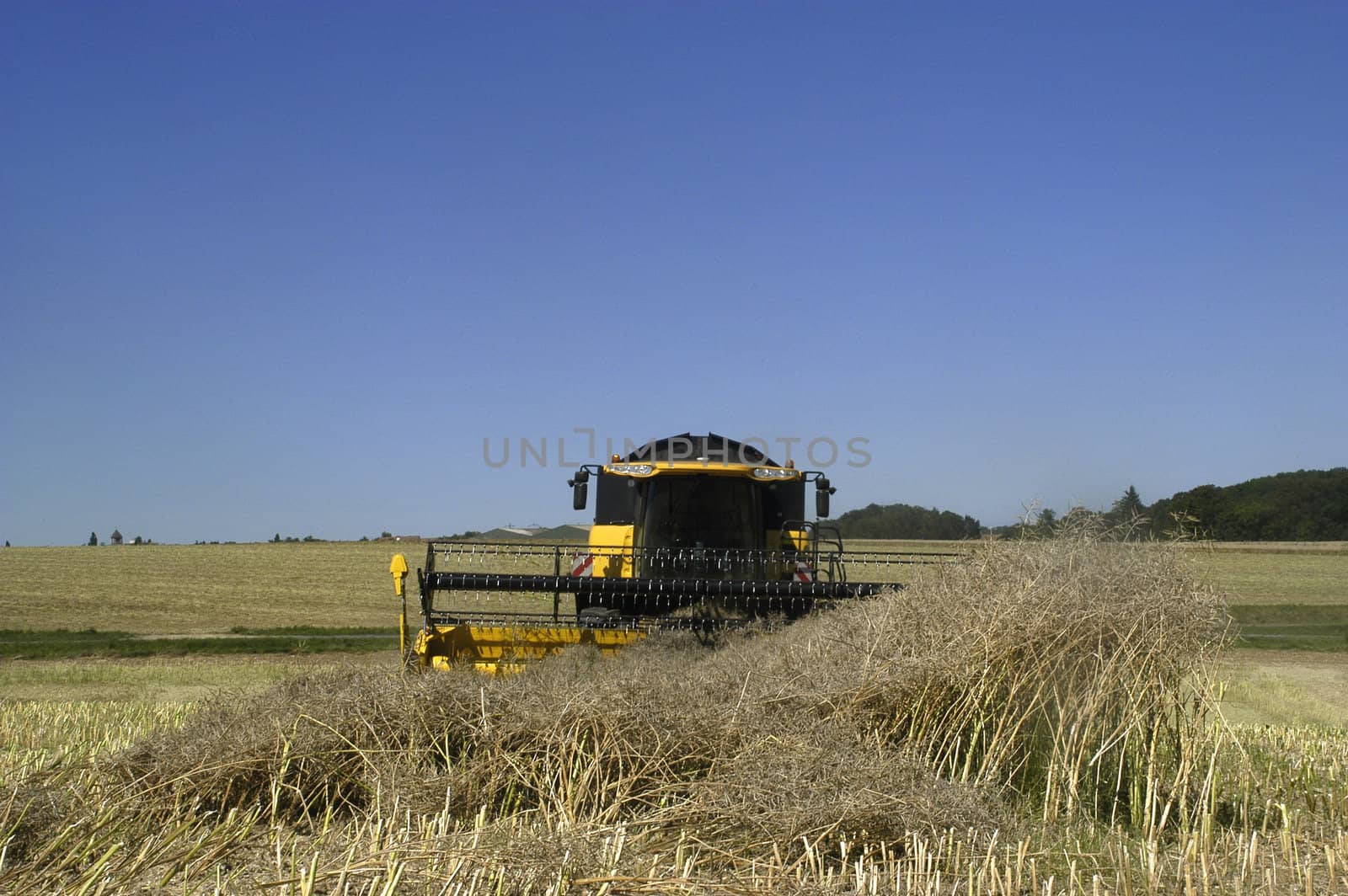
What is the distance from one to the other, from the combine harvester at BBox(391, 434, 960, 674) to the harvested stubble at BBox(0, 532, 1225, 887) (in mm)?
1812

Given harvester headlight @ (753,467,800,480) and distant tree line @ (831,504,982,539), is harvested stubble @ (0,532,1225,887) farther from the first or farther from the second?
distant tree line @ (831,504,982,539)

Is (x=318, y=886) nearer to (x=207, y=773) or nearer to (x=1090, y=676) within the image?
(x=207, y=773)

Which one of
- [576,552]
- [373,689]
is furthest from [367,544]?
[373,689]

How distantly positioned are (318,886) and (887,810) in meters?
2.14

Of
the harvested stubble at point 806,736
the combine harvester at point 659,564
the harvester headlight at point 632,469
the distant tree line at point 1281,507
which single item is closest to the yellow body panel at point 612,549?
the combine harvester at point 659,564

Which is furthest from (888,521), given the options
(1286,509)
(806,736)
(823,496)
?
(1286,509)

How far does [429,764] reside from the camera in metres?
4.98

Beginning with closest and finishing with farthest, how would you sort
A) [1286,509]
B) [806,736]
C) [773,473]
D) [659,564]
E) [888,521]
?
1. [806,736]
2. [659,564]
3. [773,473]
4. [888,521]
5. [1286,509]

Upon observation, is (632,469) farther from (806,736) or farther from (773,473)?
(806,736)

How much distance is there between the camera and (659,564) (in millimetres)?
10023

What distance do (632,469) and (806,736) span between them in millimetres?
Answer: 5555

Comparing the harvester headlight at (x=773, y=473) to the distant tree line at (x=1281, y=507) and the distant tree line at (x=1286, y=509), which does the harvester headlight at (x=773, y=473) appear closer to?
the distant tree line at (x=1281, y=507)

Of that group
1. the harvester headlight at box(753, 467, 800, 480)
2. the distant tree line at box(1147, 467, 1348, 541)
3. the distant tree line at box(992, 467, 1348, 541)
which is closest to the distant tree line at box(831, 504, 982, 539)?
the distant tree line at box(992, 467, 1348, 541)

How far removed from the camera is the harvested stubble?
4453 mm
